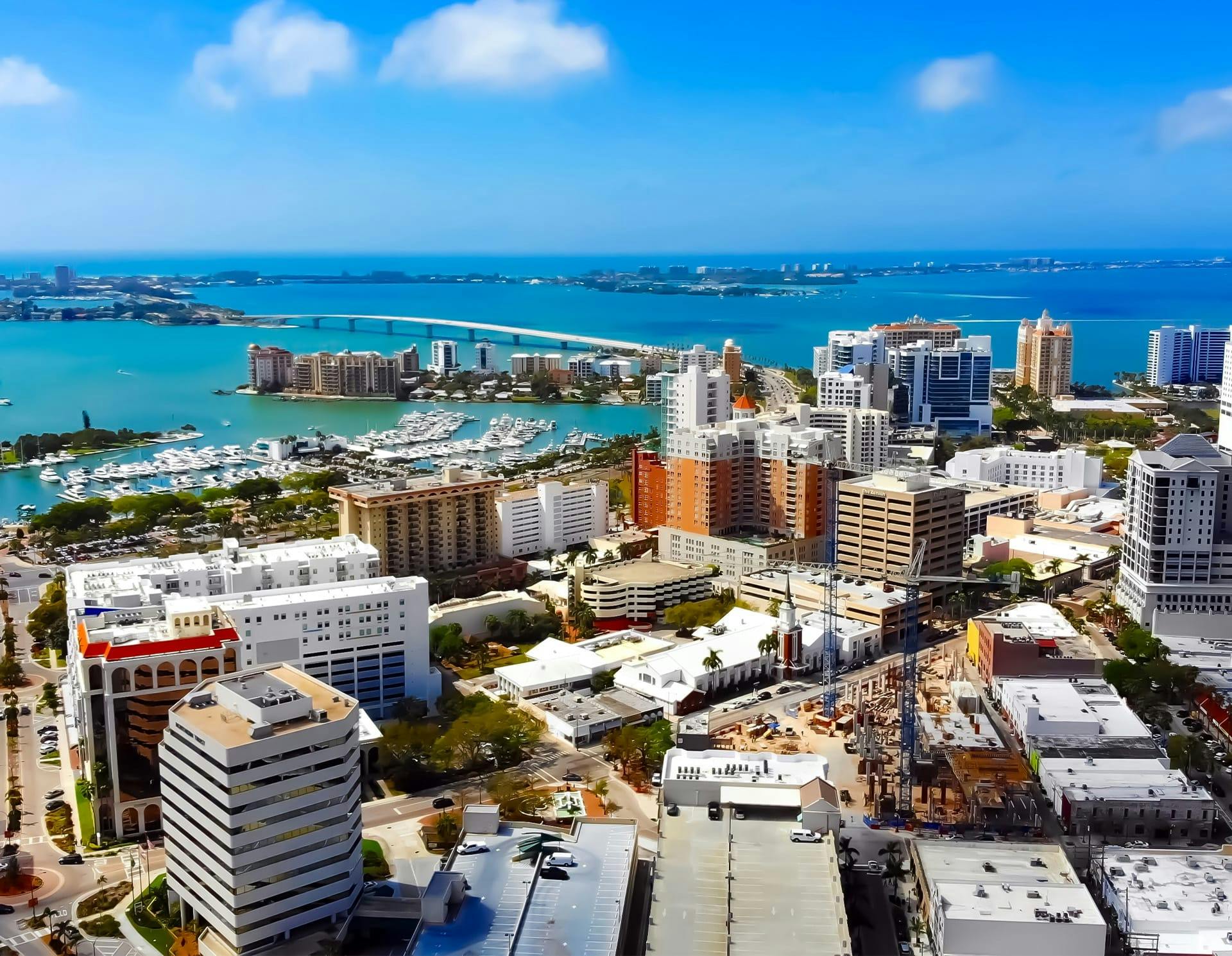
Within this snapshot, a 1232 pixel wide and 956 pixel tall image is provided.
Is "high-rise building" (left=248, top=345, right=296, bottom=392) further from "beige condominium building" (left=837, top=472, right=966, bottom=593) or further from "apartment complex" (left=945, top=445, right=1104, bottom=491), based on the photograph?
"beige condominium building" (left=837, top=472, right=966, bottom=593)

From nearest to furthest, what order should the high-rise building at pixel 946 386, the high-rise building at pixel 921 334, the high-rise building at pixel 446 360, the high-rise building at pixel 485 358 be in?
1. the high-rise building at pixel 946 386
2. the high-rise building at pixel 921 334
3. the high-rise building at pixel 446 360
4. the high-rise building at pixel 485 358

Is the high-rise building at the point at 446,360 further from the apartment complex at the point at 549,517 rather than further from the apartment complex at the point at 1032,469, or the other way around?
the apartment complex at the point at 549,517

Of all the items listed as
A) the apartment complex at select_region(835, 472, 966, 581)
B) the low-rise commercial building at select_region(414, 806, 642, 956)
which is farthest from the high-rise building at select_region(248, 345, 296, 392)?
the low-rise commercial building at select_region(414, 806, 642, 956)

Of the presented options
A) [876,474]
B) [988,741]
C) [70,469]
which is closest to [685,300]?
[70,469]

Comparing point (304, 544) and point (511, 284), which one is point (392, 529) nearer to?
point (304, 544)

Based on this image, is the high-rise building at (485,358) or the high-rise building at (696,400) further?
the high-rise building at (485,358)

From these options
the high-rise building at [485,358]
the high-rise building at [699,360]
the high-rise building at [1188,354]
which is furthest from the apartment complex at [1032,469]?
the high-rise building at [485,358]
